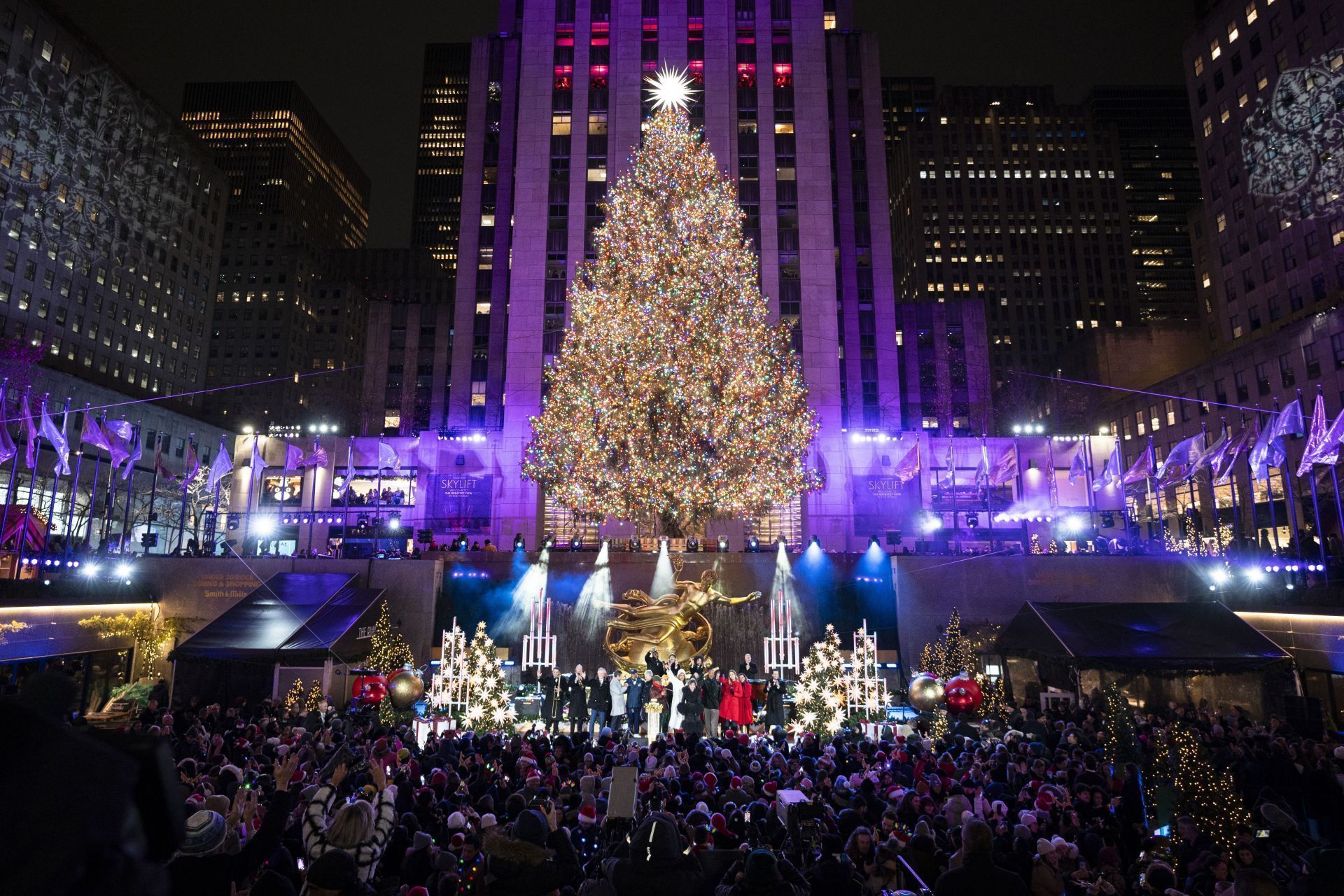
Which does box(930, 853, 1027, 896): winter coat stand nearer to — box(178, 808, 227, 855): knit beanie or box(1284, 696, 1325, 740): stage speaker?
box(178, 808, 227, 855): knit beanie

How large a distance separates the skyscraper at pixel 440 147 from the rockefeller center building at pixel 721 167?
405ft

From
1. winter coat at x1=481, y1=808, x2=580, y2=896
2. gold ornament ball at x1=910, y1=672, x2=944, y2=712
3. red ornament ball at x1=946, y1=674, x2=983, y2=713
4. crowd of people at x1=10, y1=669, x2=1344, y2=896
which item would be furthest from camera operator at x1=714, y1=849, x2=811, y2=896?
gold ornament ball at x1=910, y1=672, x2=944, y2=712

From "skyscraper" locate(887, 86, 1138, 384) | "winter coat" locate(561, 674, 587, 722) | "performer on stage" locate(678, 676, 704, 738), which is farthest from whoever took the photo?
"skyscraper" locate(887, 86, 1138, 384)

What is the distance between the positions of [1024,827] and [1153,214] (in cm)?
17983

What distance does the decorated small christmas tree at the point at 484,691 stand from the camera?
20.8m

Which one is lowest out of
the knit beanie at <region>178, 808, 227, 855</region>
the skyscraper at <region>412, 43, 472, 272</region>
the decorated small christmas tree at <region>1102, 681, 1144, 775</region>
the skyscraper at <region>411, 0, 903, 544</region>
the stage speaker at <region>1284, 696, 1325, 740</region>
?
the stage speaker at <region>1284, 696, 1325, 740</region>

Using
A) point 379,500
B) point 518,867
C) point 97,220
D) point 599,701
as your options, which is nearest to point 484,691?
point 599,701

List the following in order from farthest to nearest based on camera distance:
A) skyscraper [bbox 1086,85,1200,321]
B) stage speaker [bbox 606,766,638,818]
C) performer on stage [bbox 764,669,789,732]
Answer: skyscraper [bbox 1086,85,1200,321] < performer on stage [bbox 764,669,789,732] < stage speaker [bbox 606,766,638,818]

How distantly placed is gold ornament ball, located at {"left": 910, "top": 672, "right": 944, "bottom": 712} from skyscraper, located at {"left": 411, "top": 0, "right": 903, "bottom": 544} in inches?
1069

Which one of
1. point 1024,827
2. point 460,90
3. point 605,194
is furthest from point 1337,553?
point 460,90

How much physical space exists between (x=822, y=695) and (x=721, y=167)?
40058 millimetres

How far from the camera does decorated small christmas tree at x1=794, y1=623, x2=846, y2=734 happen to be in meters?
20.7

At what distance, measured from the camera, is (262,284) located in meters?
131

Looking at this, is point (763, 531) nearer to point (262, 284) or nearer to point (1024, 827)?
point (1024, 827)
